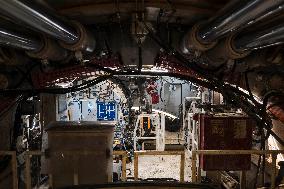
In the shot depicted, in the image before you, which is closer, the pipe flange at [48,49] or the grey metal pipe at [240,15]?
the grey metal pipe at [240,15]

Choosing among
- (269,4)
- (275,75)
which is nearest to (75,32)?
(269,4)

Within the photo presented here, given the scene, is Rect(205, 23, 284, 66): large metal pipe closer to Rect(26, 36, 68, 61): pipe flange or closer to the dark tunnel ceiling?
Result: the dark tunnel ceiling

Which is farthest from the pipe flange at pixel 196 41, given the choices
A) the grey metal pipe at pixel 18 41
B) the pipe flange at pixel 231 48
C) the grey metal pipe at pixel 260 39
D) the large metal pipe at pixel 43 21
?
the grey metal pipe at pixel 18 41

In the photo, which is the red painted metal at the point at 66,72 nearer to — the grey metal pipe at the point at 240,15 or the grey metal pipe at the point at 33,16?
the grey metal pipe at the point at 33,16

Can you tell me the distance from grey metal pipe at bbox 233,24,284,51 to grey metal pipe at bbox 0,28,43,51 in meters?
2.09

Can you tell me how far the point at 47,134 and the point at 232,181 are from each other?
14.9 ft

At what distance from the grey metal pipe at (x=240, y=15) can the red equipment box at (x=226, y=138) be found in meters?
3.28

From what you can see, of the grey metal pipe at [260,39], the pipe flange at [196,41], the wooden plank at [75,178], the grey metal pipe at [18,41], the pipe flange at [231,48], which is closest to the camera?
the grey metal pipe at [260,39]

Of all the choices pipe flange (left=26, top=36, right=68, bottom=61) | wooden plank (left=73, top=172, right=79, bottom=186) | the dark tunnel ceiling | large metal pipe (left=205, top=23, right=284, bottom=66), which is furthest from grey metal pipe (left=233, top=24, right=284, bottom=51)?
wooden plank (left=73, top=172, right=79, bottom=186)

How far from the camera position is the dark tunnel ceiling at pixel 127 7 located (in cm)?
321

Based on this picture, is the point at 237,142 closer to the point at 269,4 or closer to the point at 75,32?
the point at 75,32

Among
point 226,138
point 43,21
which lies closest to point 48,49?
point 43,21

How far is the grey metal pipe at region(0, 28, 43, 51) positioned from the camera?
8.14ft

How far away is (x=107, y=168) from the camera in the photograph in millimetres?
3971
